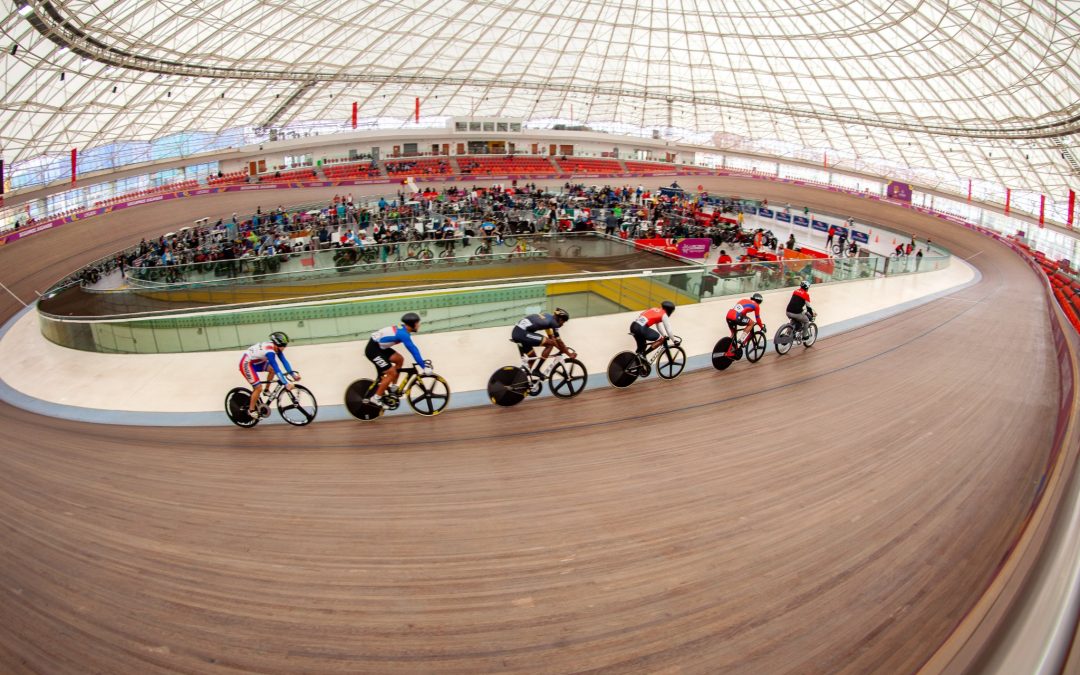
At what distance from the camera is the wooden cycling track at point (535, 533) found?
9.02ft

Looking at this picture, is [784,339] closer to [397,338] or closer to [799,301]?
[799,301]

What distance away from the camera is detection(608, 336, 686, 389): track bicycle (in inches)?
247

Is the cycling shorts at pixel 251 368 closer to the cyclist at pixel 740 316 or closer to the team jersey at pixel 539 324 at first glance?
the team jersey at pixel 539 324

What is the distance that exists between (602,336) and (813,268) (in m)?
6.34

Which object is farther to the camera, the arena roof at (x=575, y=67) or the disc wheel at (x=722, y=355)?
the arena roof at (x=575, y=67)

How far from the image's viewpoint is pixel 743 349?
7.14 meters

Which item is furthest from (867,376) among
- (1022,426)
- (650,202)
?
(650,202)

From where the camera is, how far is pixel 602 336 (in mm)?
8289

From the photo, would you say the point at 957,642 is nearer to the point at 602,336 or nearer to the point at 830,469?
the point at 830,469

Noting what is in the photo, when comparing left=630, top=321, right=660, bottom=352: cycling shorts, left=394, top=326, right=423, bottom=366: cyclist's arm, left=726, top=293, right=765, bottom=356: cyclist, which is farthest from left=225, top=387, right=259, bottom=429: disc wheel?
left=726, top=293, right=765, bottom=356: cyclist

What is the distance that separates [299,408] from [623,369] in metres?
3.52

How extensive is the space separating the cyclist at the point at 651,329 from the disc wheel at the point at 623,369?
0.14m

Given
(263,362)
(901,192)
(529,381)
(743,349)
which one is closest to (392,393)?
(263,362)

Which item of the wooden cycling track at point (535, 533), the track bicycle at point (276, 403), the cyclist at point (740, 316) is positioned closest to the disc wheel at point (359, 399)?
the wooden cycling track at point (535, 533)
